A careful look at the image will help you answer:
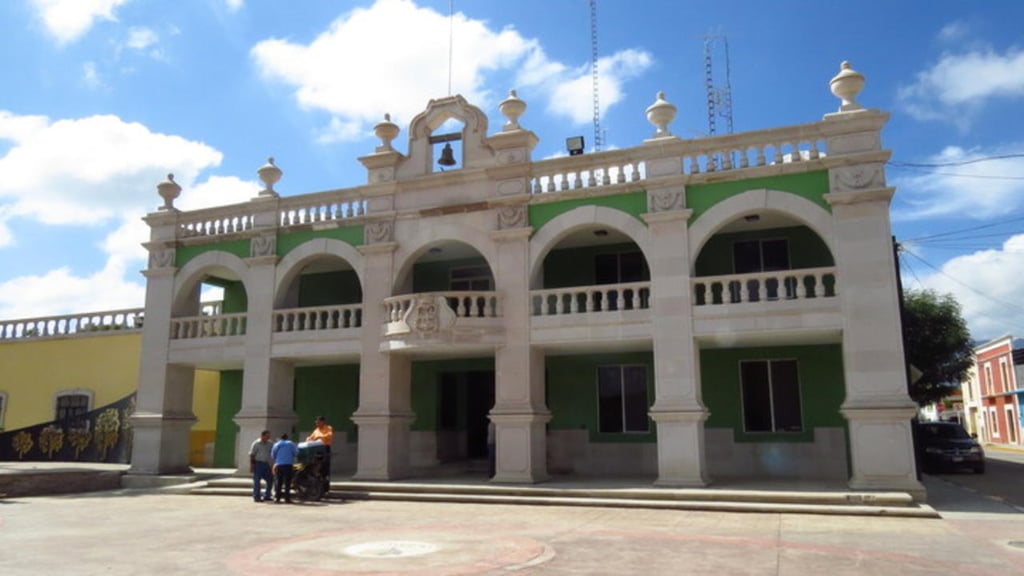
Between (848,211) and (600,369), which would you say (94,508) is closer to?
(600,369)

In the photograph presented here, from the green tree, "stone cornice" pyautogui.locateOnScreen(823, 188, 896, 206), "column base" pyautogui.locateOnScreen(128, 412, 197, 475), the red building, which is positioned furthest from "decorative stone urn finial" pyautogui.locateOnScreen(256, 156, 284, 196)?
the red building

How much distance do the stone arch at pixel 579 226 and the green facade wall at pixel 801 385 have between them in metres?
3.47

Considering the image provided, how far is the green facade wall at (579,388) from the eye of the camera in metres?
18.5

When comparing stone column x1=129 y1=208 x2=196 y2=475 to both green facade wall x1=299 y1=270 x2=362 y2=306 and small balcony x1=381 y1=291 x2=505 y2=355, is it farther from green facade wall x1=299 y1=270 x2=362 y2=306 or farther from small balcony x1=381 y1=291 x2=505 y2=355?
small balcony x1=381 y1=291 x2=505 y2=355

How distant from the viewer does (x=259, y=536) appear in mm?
10555

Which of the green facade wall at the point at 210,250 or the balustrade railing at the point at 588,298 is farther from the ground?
the green facade wall at the point at 210,250

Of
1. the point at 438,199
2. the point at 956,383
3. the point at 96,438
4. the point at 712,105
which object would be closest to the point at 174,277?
the point at 96,438

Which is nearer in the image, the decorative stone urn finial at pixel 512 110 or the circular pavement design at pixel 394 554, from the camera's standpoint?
the circular pavement design at pixel 394 554

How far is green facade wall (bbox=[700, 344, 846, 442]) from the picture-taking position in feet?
55.3

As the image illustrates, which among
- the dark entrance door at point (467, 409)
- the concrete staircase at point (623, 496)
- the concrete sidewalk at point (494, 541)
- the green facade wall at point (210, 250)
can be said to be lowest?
the concrete sidewalk at point (494, 541)

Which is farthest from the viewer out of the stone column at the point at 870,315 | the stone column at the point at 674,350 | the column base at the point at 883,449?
the stone column at the point at 674,350

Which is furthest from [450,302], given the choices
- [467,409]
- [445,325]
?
[467,409]

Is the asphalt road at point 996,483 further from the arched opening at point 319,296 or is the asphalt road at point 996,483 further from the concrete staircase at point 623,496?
the arched opening at point 319,296

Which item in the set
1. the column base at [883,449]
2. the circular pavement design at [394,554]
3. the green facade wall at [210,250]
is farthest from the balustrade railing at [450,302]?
the column base at [883,449]
